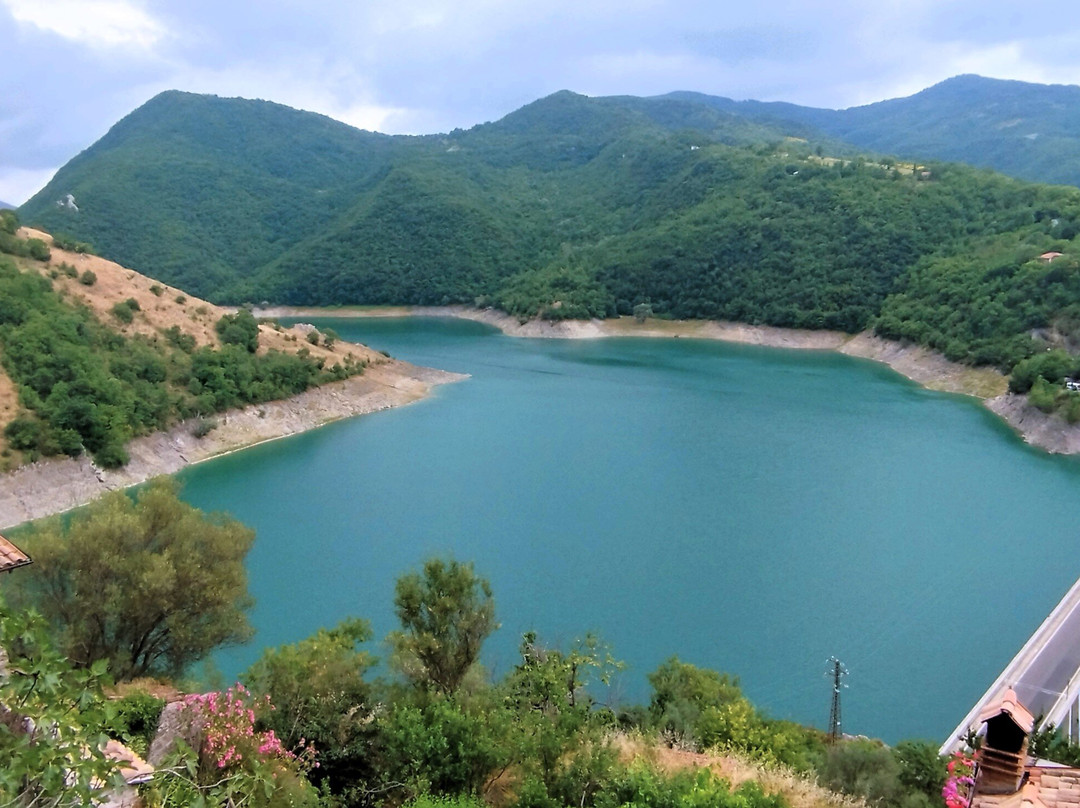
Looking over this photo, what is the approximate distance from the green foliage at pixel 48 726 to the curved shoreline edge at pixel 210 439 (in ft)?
89.7

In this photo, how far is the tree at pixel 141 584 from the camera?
1316cm

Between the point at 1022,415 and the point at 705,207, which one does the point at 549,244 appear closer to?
the point at 705,207

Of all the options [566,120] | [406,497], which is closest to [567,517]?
[406,497]

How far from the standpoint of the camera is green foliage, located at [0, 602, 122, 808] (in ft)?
9.84

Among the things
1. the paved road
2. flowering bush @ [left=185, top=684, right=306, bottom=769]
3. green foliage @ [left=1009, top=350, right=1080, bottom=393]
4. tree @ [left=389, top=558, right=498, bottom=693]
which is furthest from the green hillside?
green foliage @ [left=1009, top=350, right=1080, bottom=393]

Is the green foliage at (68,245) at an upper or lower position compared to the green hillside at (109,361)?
upper

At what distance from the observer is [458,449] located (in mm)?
37125

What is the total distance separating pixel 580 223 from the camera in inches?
4338

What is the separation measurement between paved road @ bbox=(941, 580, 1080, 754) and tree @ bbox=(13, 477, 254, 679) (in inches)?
514

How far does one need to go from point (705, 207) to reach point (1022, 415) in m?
55.2

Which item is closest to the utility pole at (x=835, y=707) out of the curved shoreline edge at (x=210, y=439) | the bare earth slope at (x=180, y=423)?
the curved shoreline edge at (x=210, y=439)

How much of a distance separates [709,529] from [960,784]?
21639 mm

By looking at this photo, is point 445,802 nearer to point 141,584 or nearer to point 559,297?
point 141,584

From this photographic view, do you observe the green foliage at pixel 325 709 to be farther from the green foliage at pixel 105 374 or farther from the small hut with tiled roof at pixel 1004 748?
the green foliage at pixel 105 374
